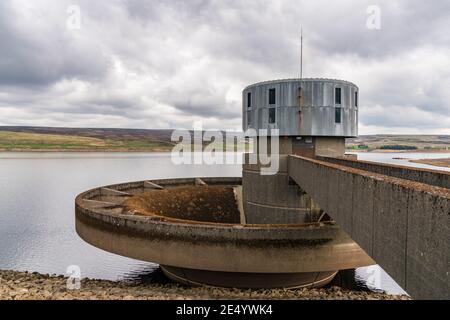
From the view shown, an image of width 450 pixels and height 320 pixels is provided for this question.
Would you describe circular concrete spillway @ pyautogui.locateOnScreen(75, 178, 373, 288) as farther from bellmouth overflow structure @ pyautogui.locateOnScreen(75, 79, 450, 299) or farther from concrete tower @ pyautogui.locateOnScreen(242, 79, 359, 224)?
concrete tower @ pyautogui.locateOnScreen(242, 79, 359, 224)

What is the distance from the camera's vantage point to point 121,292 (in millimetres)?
13211

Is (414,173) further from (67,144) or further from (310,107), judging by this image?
(67,144)

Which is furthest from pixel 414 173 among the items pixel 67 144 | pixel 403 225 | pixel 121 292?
pixel 67 144

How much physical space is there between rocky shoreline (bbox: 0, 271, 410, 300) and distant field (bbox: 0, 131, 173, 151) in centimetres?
15003

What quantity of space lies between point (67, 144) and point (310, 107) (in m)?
160

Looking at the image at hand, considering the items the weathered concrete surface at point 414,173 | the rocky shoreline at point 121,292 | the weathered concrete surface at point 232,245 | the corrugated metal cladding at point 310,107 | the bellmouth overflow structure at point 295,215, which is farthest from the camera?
the corrugated metal cladding at point 310,107

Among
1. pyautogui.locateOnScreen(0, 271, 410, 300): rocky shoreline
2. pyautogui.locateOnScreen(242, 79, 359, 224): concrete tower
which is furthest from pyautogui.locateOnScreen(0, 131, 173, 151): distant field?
pyautogui.locateOnScreen(242, 79, 359, 224): concrete tower

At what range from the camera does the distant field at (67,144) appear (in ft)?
486

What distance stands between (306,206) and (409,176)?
27.4 feet

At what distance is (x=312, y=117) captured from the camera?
17594mm

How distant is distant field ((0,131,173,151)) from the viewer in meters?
148

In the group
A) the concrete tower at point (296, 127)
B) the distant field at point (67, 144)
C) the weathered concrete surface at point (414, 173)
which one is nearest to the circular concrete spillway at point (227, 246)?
the weathered concrete surface at point (414, 173)

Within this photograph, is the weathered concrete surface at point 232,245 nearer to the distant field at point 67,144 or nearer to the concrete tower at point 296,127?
the concrete tower at point 296,127

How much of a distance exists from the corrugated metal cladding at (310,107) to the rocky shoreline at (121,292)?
825cm
